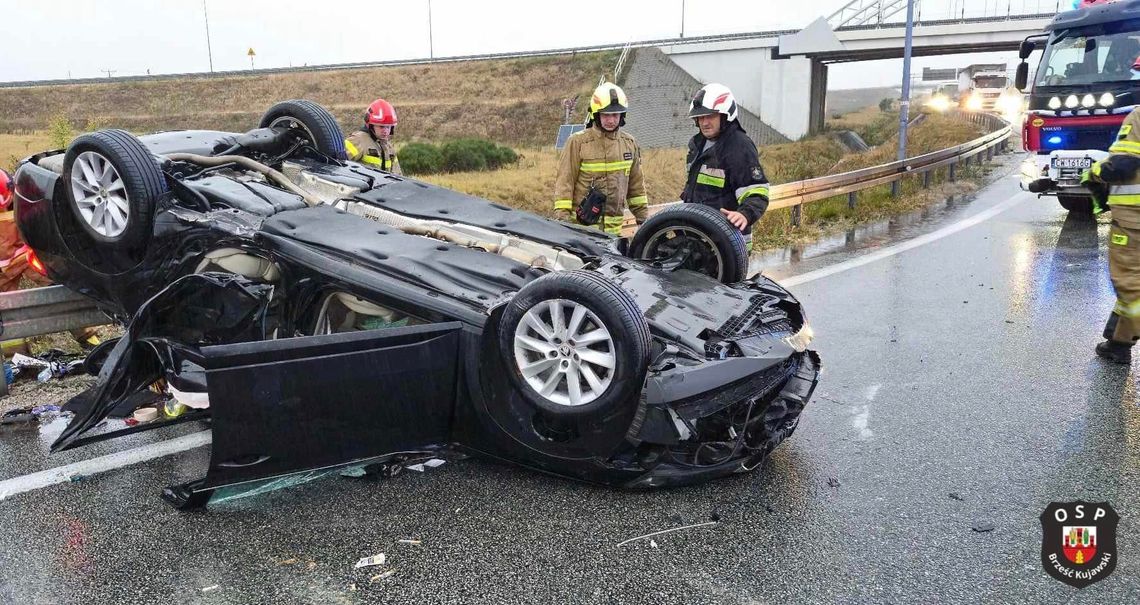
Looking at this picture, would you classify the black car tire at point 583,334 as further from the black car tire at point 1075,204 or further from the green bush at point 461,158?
the green bush at point 461,158

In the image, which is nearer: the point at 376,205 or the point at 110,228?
the point at 110,228

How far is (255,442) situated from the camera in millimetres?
3143

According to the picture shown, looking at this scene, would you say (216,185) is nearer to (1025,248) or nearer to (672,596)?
(672,596)

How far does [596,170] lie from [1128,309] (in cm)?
336

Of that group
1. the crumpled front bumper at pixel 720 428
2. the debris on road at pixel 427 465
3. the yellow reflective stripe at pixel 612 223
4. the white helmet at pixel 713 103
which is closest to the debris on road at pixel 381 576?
the debris on road at pixel 427 465

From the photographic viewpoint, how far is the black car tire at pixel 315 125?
18.0 ft

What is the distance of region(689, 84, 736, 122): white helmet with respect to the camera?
17.2 ft

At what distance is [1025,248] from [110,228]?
829cm

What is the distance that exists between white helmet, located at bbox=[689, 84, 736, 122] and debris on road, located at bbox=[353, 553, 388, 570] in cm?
333

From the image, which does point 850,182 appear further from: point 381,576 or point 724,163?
point 381,576

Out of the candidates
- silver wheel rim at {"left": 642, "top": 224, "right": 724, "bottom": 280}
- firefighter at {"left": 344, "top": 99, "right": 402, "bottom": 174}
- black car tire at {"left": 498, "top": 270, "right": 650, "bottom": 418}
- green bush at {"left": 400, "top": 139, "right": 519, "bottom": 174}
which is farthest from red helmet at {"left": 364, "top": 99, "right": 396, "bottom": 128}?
green bush at {"left": 400, "top": 139, "right": 519, "bottom": 174}

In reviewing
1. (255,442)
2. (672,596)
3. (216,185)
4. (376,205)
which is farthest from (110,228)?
(672,596)

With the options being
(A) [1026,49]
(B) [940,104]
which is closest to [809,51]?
(B) [940,104]

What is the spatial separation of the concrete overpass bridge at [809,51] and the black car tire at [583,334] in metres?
38.4
